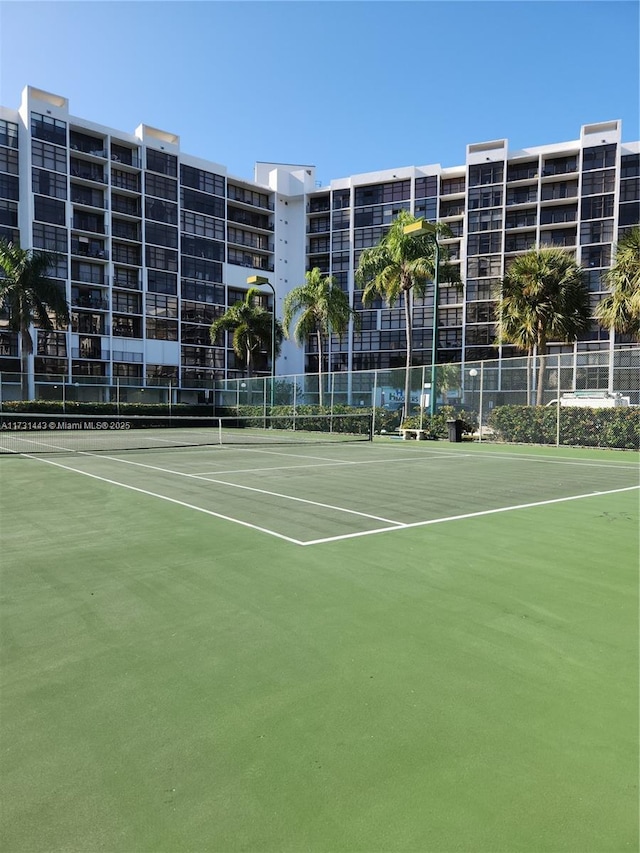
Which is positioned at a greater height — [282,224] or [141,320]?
[282,224]

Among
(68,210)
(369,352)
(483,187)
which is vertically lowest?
(369,352)

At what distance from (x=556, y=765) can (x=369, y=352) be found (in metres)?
74.8

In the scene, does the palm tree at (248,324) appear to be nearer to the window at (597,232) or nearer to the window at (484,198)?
the window at (484,198)

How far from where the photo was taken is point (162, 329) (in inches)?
2699

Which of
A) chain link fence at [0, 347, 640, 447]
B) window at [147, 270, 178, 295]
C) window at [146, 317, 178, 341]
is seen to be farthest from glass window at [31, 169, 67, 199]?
chain link fence at [0, 347, 640, 447]

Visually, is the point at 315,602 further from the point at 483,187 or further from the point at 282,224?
the point at 282,224

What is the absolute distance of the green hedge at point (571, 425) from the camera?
19719mm

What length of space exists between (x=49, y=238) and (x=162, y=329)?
603 inches

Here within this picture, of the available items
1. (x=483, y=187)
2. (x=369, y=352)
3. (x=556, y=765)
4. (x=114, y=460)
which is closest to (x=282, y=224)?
(x=369, y=352)

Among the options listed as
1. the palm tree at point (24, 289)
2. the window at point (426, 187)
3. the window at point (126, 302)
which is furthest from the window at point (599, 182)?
the palm tree at point (24, 289)

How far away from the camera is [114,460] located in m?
15.2

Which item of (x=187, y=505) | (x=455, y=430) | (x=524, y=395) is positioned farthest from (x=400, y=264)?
(x=187, y=505)

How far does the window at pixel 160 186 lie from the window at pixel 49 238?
467 inches

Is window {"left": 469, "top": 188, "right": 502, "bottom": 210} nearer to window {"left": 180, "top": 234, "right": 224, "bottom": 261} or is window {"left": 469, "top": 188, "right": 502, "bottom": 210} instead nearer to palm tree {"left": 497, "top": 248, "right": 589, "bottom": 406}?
window {"left": 180, "top": 234, "right": 224, "bottom": 261}
